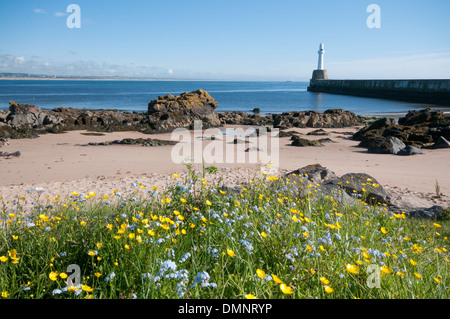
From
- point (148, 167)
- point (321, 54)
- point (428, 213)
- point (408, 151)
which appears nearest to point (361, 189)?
point (428, 213)

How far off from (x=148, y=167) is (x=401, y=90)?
57.3 meters

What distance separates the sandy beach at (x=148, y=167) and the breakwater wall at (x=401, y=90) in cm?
4059

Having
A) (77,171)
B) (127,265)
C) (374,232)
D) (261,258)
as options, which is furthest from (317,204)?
(77,171)

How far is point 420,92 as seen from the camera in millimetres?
53938

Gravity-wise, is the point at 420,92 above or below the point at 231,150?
above

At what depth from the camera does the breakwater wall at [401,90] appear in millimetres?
49253

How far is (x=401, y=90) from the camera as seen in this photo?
192ft

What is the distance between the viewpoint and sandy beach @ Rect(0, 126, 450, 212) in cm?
878

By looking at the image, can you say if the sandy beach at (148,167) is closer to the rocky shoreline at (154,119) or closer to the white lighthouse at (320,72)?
the rocky shoreline at (154,119)

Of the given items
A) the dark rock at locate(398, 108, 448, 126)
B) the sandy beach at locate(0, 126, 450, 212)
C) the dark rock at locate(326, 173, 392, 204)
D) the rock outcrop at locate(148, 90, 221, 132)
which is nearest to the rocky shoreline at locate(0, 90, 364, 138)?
the rock outcrop at locate(148, 90, 221, 132)
